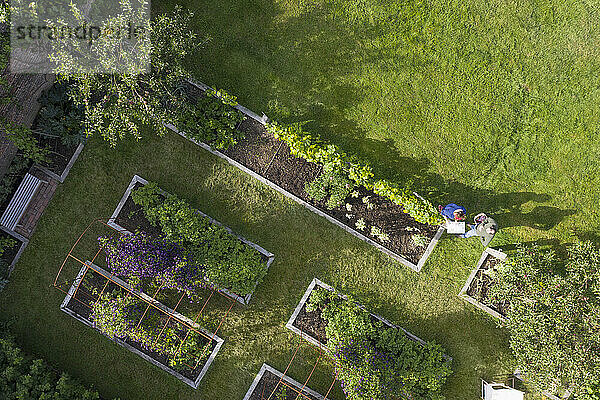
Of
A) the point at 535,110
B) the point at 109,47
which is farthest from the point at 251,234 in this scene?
the point at 535,110

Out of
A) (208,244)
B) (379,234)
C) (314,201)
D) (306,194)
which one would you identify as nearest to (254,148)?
(306,194)

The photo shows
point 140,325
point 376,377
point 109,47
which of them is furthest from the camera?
point 140,325

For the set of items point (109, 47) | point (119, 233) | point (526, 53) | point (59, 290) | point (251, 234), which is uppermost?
point (526, 53)

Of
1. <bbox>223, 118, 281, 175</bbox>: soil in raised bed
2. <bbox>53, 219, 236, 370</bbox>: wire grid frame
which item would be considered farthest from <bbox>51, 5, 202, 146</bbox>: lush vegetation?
<bbox>53, 219, 236, 370</bbox>: wire grid frame

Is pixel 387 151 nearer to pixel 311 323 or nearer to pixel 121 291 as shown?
pixel 311 323

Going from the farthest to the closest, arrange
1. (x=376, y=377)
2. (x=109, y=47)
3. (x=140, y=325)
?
(x=140, y=325)
(x=376, y=377)
(x=109, y=47)

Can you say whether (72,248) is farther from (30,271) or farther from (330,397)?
(330,397)
